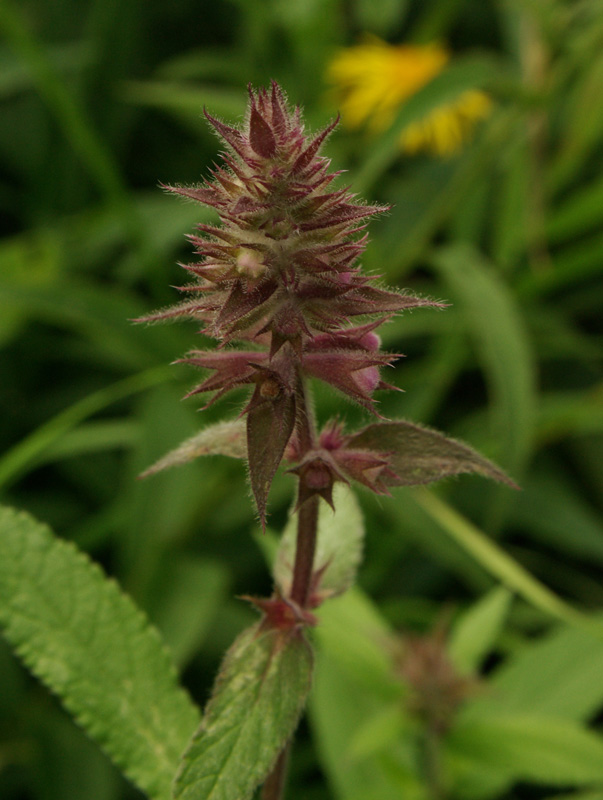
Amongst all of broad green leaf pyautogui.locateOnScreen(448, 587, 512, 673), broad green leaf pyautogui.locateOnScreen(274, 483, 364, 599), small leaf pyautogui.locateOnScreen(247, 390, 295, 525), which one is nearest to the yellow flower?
broad green leaf pyautogui.locateOnScreen(448, 587, 512, 673)

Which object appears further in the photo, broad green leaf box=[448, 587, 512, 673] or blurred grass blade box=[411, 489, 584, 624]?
blurred grass blade box=[411, 489, 584, 624]

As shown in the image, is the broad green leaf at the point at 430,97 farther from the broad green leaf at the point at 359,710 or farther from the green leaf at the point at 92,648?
the green leaf at the point at 92,648

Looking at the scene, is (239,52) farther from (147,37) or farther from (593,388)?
(593,388)

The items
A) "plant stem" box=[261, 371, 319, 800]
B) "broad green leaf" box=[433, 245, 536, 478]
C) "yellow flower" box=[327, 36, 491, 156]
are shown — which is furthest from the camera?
"yellow flower" box=[327, 36, 491, 156]

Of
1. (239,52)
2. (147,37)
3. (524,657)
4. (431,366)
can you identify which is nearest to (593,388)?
(431,366)

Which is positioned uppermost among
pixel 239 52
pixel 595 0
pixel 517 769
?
pixel 239 52

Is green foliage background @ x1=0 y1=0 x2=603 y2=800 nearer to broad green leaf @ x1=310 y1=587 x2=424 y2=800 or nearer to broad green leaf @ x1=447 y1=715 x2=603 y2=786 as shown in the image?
broad green leaf @ x1=310 y1=587 x2=424 y2=800
